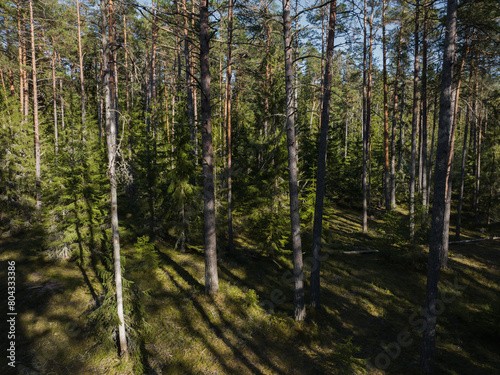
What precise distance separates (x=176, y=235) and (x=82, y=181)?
231 inches

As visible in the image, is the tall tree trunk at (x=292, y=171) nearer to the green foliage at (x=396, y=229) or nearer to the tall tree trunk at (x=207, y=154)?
the tall tree trunk at (x=207, y=154)

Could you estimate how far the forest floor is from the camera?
7.96 meters

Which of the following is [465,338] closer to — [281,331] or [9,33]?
[281,331]

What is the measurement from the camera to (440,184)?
24.8 feet

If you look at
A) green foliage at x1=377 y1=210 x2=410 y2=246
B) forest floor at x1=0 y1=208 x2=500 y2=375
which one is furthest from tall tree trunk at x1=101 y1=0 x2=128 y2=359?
green foliage at x1=377 y1=210 x2=410 y2=246

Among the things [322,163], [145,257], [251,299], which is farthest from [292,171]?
[145,257]

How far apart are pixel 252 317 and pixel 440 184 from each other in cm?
802

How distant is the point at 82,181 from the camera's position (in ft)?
41.5

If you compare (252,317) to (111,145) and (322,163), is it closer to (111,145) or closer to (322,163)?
(322,163)

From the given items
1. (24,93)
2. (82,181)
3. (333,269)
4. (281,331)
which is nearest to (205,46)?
(82,181)

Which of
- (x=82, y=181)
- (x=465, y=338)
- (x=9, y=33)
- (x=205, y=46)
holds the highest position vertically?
(x=9, y=33)

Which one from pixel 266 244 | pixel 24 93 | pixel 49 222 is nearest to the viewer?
pixel 49 222

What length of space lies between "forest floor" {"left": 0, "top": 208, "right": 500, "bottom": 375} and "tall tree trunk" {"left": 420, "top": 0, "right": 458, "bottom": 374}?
1.09 metres

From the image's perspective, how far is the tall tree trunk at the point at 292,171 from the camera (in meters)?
8.80
